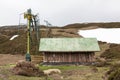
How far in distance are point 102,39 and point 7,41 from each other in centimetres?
2304

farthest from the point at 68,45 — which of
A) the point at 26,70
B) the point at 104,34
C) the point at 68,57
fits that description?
the point at 104,34

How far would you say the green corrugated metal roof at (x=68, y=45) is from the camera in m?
55.5

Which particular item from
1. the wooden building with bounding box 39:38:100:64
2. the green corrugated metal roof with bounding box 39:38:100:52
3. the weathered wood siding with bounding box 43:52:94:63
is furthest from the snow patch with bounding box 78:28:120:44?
the weathered wood siding with bounding box 43:52:94:63

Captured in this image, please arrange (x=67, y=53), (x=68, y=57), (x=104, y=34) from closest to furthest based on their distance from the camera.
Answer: (x=68, y=57) → (x=67, y=53) → (x=104, y=34)

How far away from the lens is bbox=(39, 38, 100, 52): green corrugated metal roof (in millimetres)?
55469

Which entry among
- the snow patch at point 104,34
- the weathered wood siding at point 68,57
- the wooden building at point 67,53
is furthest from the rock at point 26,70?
the snow patch at point 104,34

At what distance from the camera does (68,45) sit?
186ft

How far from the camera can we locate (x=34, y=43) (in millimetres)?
80188

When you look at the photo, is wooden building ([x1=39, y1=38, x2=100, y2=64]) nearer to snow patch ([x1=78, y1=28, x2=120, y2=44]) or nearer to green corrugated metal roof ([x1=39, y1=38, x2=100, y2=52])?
green corrugated metal roof ([x1=39, y1=38, x2=100, y2=52])

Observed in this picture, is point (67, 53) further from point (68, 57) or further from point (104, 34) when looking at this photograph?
point (104, 34)

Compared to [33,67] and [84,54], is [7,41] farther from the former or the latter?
[33,67]

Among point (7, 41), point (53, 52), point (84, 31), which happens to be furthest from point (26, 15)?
point (84, 31)

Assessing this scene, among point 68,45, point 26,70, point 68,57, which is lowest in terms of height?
point 68,57

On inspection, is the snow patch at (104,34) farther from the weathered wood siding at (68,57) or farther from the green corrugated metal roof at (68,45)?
the weathered wood siding at (68,57)
